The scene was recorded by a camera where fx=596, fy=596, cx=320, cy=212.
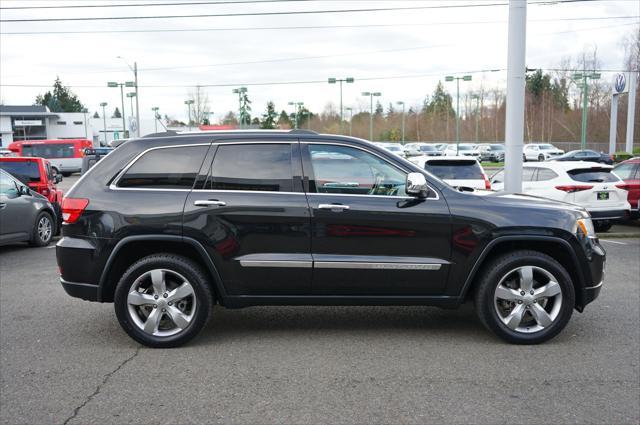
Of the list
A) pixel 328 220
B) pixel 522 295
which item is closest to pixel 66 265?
pixel 328 220

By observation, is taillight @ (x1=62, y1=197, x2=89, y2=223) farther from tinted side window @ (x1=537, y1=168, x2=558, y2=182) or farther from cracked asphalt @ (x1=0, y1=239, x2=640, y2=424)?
tinted side window @ (x1=537, y1=168, x2=558, y2=182)

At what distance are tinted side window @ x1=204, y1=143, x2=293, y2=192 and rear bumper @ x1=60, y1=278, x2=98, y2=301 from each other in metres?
1.34

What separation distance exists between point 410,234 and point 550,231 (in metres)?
1.24

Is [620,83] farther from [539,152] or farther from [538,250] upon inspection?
[538,250]

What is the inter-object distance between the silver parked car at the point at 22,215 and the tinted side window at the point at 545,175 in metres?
10.1

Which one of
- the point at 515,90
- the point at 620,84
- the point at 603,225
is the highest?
the point at 620,84

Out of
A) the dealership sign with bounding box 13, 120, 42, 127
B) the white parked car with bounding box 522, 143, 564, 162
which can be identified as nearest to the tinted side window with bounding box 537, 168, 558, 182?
the white parked car with bounding box 522, 143, 564, 162

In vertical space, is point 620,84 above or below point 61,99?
below

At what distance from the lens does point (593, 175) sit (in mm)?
12211

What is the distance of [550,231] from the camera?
523 centimetres

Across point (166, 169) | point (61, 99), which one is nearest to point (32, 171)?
point (166, 169)

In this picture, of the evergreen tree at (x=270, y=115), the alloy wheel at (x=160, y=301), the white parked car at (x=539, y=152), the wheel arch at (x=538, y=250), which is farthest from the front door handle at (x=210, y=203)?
the evergreen tree at (x=270, y=115)

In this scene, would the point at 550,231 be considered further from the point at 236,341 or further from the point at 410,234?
the point at 236,341

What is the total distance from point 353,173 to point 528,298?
1885 mm
